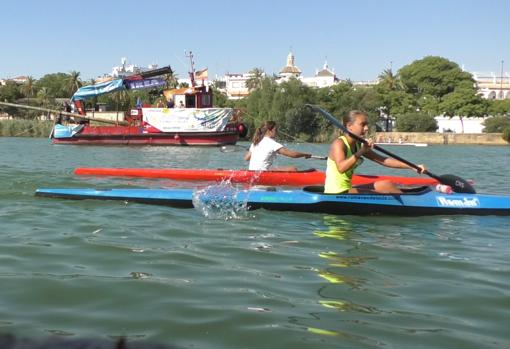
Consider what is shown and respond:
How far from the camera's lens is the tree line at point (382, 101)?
202 feet

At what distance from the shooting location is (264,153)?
426 inches

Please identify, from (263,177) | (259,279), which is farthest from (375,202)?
(263,177)

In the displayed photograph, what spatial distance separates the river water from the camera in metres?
3.52

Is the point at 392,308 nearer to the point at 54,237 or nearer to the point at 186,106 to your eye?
the point at 54,237

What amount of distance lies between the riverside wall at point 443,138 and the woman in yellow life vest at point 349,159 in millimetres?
54401

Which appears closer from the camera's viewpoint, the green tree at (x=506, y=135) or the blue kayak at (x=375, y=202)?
the blue kayak at (x=375, y=202)

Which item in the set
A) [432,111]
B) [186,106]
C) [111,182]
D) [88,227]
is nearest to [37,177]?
[111,182]

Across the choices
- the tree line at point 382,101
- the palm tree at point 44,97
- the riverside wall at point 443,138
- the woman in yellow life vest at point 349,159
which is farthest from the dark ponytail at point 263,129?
the palm tree at point 44,97

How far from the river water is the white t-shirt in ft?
8.96

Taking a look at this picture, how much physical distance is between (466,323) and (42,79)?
116701 mm

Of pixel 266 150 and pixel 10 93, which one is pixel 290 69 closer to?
pixel 10 93

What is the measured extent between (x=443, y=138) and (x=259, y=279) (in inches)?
2364

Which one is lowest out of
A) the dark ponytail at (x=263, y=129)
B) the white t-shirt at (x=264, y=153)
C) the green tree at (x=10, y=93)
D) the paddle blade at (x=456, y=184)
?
the paddle blade at (x=456, y=184)

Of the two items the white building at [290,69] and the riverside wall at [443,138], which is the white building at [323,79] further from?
the riverside wall at [443,138]
